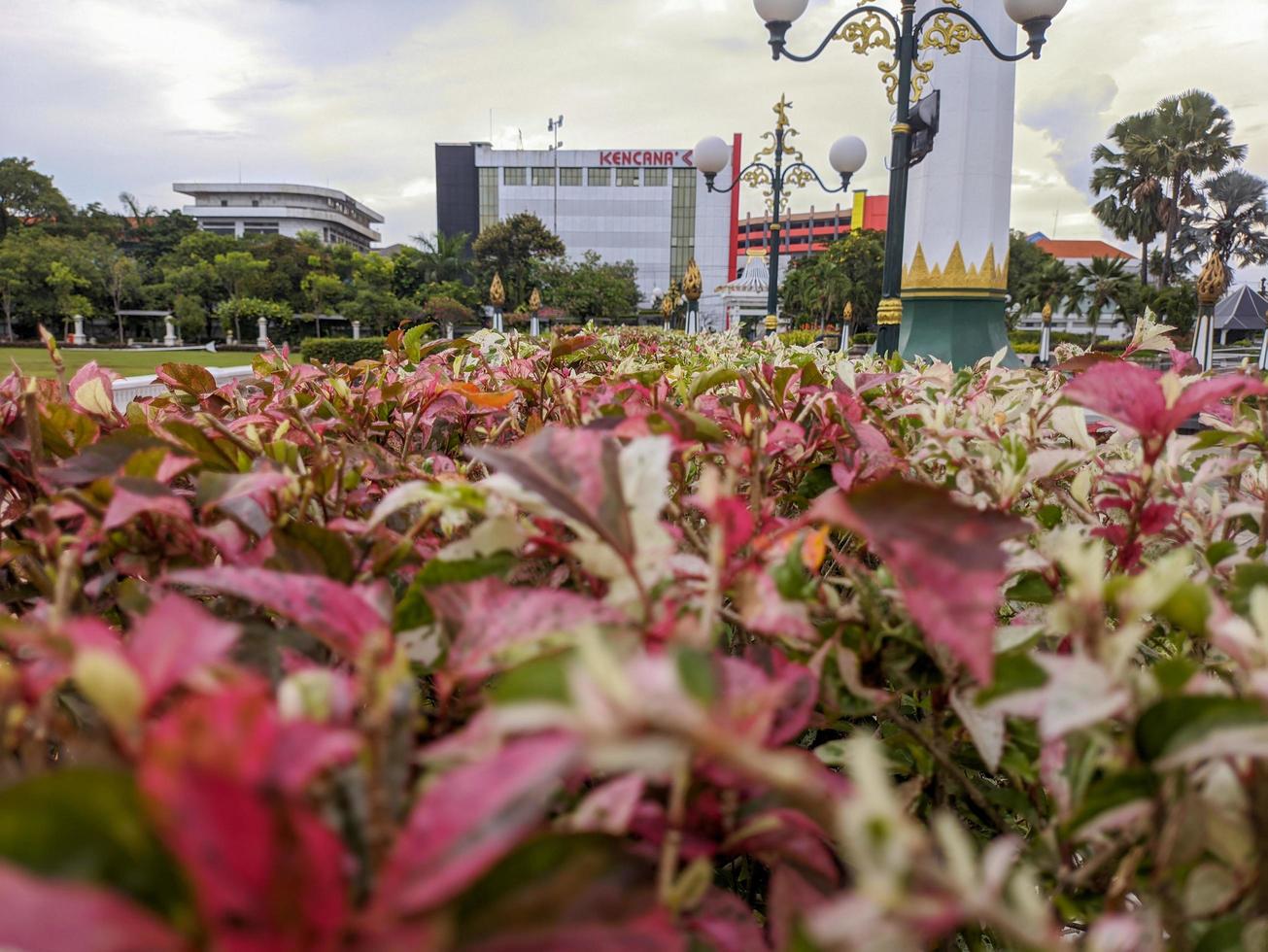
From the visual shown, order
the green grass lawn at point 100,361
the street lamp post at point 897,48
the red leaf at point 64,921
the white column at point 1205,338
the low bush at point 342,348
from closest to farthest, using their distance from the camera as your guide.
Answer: the red leaf at point 64,921 < the street lamp post at point 897,48 < the white column at point 1205,338 < the green grass lawn at point 100,361 < the low bush at point 342,348

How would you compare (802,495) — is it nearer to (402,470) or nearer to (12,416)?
(402,470)

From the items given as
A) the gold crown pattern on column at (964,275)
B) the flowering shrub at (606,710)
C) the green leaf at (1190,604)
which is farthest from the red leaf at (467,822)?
the gold crown pattern on column at (964,275)

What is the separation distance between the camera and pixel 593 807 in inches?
13.5

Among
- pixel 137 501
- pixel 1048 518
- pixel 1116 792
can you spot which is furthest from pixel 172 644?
pixel 1048 518

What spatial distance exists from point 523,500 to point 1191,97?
39.9m

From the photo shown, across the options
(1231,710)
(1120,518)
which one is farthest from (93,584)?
(1120,518)

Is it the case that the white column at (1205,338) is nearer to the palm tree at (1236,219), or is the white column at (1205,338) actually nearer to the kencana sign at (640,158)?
the palm tree at (1236,219)

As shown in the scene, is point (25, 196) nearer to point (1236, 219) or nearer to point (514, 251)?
point (514, 251)

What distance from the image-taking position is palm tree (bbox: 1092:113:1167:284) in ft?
106

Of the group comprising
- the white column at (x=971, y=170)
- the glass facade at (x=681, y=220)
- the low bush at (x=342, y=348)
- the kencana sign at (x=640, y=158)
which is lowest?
the low bush at (x=342, y=348)

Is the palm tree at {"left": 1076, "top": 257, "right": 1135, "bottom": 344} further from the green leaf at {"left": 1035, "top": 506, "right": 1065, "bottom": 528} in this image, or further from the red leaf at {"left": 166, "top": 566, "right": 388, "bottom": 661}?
the red leaf at {"left": 166, "top": 566, "right": 388, "bottom": 661}

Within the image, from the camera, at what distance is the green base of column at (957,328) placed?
7434 millimetres

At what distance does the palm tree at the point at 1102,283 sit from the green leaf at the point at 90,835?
121 feet

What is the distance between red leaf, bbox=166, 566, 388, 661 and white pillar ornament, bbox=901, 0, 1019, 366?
7.29 metres
